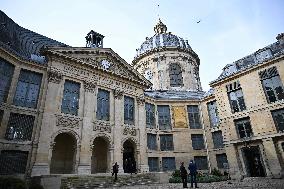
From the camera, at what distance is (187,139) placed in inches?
1090

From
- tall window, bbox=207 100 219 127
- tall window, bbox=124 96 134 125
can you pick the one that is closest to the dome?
tall window, bbox=207 100 219 127

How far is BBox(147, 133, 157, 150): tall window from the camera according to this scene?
1043 inches

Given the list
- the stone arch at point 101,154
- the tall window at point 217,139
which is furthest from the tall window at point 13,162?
the tall window at point 217,139

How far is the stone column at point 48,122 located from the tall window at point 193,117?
53.9ft

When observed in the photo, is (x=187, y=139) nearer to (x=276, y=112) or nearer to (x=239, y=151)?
(x=239, y=151)

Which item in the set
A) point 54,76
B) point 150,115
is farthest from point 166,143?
point 54,76

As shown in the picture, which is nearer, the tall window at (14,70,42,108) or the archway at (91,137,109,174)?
the tall window at (14,70,42,108)

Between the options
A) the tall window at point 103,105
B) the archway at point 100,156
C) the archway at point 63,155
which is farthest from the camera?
the tall window at point 103,105

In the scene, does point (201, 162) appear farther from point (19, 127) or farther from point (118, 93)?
point (19, 127)

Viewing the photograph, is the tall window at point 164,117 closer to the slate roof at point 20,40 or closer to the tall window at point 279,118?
the tall window at point 279,118

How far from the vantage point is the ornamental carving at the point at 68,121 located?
19.0m

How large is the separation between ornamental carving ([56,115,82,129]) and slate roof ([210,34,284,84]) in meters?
15.0

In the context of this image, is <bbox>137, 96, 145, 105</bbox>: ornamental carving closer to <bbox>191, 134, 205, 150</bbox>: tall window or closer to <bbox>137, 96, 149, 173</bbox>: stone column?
<bbox>137, 96, 149, 173</bbox>: stone column

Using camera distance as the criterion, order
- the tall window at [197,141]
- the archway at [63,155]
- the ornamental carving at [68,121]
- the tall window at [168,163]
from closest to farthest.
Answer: the ornamental carving at [68,121], the archway at [63,155], the tall window at [168,163], the tall window at [197,141]
